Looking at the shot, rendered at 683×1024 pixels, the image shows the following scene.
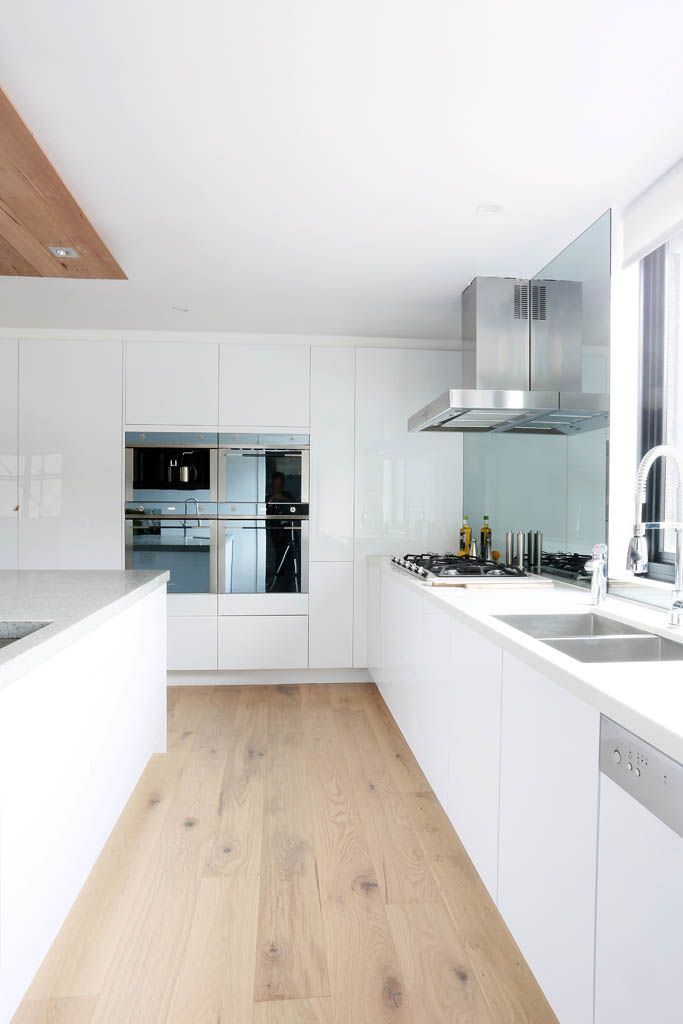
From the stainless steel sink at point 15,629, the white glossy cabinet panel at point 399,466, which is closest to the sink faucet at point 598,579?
the stainless steel sink at point 15,629

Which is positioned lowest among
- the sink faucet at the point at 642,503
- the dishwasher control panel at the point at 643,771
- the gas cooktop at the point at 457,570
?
the dishwasher control panel at the point at 643,771

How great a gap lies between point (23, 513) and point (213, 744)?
196cm

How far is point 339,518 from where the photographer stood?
438 cm

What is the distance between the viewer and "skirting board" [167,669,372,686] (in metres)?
4.43

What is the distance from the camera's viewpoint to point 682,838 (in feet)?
3.13

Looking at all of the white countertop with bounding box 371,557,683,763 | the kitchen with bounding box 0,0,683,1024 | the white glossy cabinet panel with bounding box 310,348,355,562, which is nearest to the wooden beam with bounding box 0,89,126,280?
the kitchen with bounding box 0,0,683,1024

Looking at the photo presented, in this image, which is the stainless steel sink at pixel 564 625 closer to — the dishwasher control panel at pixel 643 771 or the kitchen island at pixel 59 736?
the dishwasher control panel at pixel 643 771

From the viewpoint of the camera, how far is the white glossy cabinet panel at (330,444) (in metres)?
4.35

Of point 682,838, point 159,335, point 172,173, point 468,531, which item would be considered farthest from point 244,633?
point 682,838

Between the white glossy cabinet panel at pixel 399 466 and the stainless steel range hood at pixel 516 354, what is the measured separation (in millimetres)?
1021

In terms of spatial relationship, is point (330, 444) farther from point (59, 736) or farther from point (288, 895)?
point (59, 736)

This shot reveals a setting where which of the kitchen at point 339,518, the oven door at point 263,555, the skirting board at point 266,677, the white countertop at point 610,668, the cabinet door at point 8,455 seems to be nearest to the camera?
the white countertop at point 610,668

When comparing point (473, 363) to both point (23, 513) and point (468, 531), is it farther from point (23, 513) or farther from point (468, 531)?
point (23, 513)

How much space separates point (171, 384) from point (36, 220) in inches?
73.8
